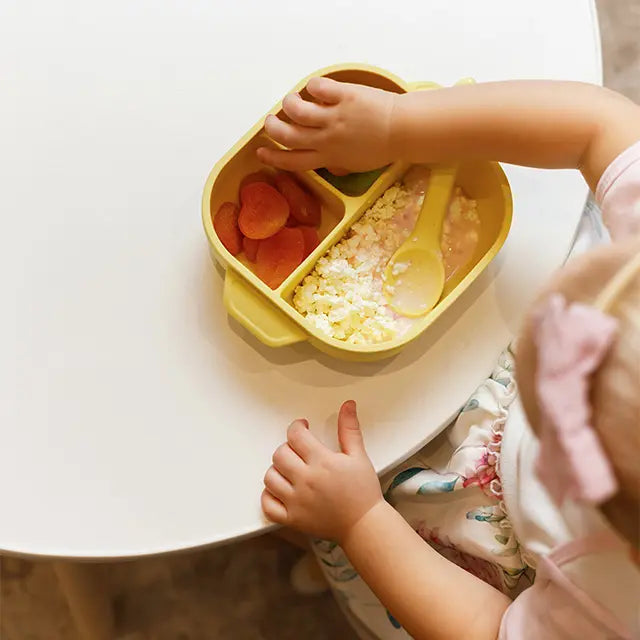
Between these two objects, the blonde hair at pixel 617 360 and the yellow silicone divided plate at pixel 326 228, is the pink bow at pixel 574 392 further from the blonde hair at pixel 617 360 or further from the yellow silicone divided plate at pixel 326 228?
the yellow silicone divided plate at pixel 326 228

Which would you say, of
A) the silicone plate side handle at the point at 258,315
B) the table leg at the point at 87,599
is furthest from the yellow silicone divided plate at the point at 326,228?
the table leg at the point at 87,599

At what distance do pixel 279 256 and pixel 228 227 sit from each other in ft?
0.13

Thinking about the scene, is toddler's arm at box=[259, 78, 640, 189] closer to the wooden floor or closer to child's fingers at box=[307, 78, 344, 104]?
child's fingers at box=[307, 78, 344, 104]

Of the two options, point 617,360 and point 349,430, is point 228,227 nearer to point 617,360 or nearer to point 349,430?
point 349,430

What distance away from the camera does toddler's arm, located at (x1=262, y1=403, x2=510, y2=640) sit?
499 mm

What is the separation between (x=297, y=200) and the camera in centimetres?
55

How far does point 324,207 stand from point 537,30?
219 millimetres

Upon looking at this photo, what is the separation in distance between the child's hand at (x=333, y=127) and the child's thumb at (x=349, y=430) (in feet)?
0.56

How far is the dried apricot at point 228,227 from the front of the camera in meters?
0.52

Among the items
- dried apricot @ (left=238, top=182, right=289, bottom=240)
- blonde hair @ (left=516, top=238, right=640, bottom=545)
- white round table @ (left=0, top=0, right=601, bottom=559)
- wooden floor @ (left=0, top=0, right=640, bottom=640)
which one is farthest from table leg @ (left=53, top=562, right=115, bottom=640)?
blonde hair @ (left=516, top=238, right=640, bottom=545)

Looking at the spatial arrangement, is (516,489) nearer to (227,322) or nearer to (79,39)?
(227,322)

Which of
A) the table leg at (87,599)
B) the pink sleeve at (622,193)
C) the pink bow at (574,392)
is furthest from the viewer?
the table leg at (87,599)

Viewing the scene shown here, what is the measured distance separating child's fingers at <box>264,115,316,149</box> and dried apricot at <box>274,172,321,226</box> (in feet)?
0.11

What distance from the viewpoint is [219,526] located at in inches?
19.3
